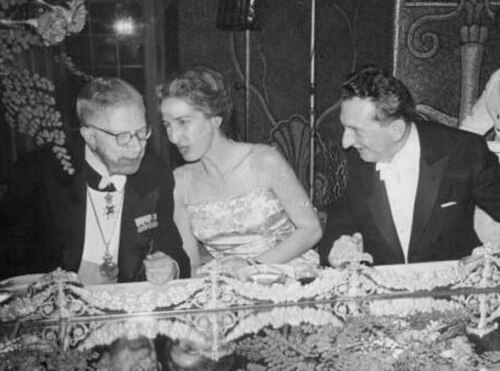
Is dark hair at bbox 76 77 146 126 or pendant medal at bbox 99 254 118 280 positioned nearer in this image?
dark hair at bbox 76 77 146 126

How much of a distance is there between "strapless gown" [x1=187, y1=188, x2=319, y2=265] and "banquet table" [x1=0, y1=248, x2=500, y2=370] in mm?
132

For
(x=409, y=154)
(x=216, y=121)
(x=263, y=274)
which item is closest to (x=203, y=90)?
(x=216, y=121)

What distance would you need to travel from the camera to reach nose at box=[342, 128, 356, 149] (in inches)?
81.4

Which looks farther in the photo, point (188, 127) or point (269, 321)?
point (188, 127)

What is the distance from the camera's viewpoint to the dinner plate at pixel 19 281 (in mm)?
1986

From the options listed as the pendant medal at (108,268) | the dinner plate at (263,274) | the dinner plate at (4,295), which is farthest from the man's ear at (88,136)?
the dinner plate at (263,274)

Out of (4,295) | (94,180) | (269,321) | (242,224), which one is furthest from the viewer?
(242,224)

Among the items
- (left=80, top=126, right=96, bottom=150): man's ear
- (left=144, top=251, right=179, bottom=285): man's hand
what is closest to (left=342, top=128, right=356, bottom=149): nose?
(left=144, top=251, right=179, bottom=285): man's hand

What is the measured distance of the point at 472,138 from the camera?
210 cm

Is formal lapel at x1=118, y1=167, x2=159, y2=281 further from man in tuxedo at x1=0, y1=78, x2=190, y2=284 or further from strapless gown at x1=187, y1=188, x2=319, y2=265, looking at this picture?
strapless gown at x1=187, y1=188, x2=319, y2=265

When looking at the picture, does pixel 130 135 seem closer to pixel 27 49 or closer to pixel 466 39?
pixel 27 49

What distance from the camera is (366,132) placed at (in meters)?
2.07

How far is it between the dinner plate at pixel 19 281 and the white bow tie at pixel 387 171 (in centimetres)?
117

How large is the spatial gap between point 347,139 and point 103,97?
31.7 inches
